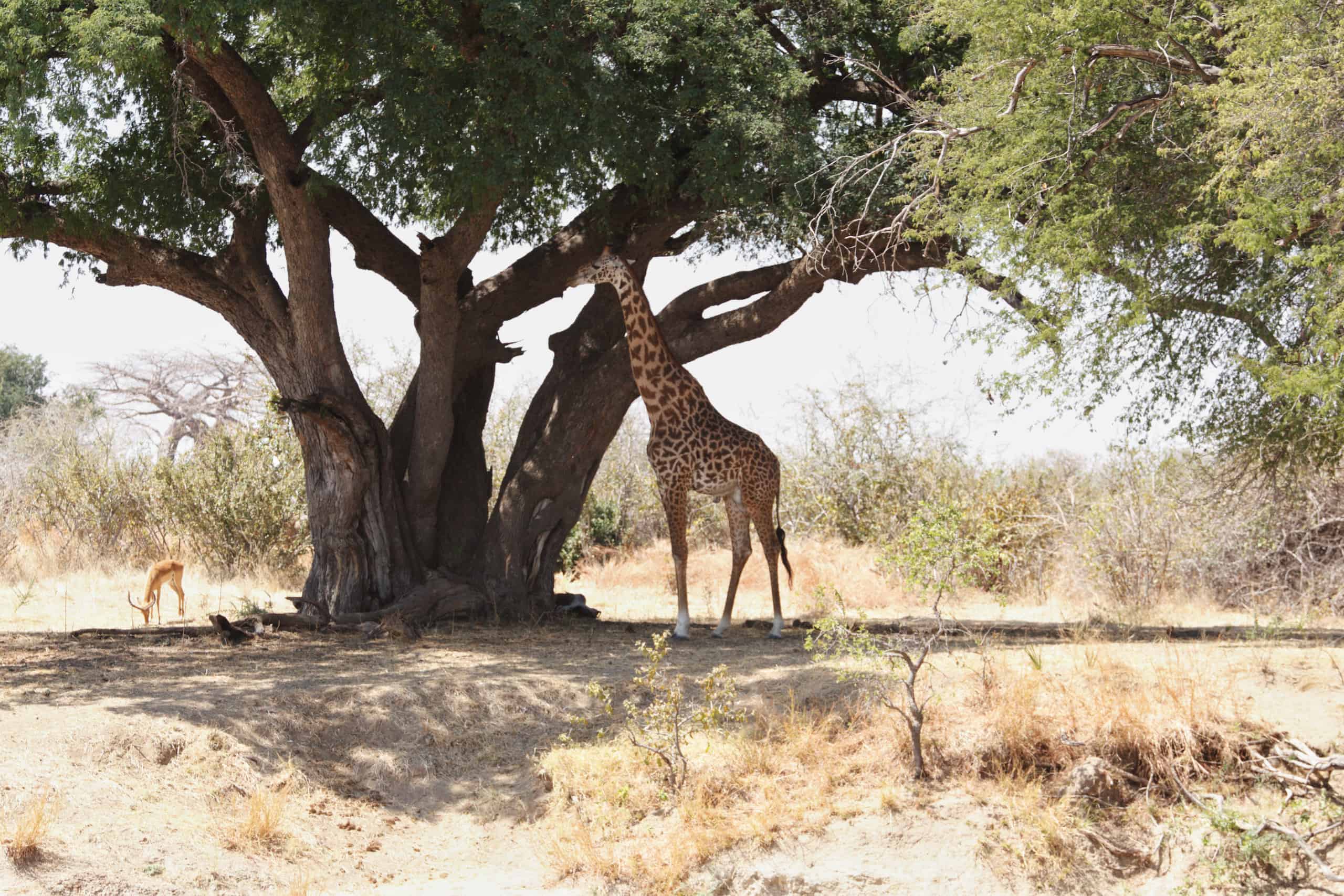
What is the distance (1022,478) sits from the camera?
1880 centimetres

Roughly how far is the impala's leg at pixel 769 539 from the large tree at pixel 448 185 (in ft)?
6.60

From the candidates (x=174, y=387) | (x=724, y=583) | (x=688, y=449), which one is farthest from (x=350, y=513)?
(x=174, y=387)

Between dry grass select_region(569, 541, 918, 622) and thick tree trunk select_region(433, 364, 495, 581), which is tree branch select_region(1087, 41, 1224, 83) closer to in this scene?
dry grass select_region(569, 541, 918, 622)

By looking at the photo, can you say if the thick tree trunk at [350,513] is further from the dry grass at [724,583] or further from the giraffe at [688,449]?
the dry grass at [724,583]

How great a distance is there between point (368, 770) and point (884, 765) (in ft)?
11.2

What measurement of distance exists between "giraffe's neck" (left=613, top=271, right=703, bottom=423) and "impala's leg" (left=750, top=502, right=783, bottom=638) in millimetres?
1219

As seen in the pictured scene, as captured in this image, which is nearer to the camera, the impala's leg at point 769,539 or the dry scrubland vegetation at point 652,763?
the dry scrubland vegetation at point 652,763

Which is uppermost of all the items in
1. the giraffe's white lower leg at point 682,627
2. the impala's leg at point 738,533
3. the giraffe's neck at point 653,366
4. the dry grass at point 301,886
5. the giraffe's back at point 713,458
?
the giraffe's neck at point 653,366

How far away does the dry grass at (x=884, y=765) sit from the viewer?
720 centimetres

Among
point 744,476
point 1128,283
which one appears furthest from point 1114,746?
point 744,476

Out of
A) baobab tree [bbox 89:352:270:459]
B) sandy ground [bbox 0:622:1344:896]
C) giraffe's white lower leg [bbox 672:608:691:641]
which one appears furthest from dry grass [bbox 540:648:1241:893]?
baobab tree [bbox 89:352:270:459]

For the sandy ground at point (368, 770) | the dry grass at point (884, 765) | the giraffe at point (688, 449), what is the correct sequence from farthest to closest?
the giraffe at point (688, 449), the dry grass at point (884, 765), the sandy ground at point (368, 770)

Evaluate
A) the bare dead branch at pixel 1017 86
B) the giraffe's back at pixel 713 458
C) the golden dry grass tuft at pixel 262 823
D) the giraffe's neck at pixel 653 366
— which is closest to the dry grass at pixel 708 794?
the golden dry grass tuft at pixel 262 823

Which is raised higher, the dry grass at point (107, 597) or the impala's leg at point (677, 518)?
the impala's leg at point (677, 518)
